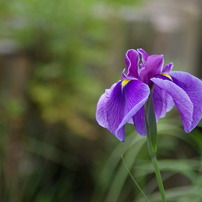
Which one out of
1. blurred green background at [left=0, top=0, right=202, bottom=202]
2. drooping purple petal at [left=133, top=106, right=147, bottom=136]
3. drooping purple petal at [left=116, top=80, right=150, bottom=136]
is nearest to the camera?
drooping purple petal at [left=116, top=80, right=150, bottom=136]

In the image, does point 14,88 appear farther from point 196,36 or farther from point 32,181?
point 196,36

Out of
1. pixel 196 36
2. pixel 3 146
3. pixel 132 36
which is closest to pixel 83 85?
pixel 3 146

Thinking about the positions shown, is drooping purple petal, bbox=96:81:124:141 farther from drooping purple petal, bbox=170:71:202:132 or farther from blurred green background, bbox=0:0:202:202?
blurred green background, bbox=0:0:202:202

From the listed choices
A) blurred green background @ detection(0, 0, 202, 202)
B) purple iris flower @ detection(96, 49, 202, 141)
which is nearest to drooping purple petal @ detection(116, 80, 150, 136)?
purple iris flower @ detection(96, 49, 202, 141)

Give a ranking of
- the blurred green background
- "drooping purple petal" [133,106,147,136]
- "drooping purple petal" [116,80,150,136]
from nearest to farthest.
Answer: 1. "drooping purple petal" [116,80,150,136]
2. "drooping purple petal" [133,106,147,136]
3. the blurred green background

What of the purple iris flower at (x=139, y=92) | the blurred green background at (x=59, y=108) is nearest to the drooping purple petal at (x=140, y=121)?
the purple iris flower at (x=139, y=92)

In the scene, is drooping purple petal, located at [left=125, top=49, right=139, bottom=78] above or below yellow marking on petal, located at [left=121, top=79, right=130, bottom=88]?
above
